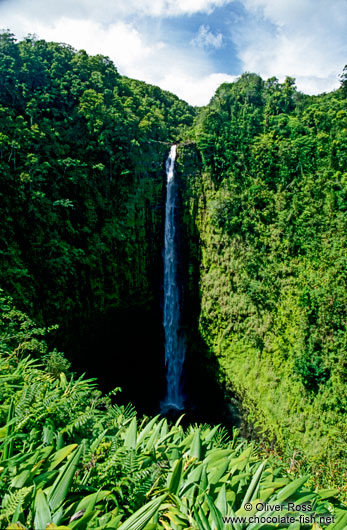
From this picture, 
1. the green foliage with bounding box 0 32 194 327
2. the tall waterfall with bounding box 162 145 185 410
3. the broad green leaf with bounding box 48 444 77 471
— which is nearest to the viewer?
the broad green leaf with bounding box 48 444 77 471

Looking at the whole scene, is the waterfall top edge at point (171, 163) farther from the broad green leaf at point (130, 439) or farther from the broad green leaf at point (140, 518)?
the broad green leaf at point (140, 518)

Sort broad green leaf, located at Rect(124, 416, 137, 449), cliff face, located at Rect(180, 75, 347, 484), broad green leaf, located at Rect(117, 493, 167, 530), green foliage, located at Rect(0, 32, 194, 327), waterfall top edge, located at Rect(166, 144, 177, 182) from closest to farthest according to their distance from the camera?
1. broad green leaf, located at Rect(117, 493, 167, 530)
2. broad green leaf, located at Rect(124, 416, 137, 449)
3. cliff face, located at Rect(180, 75, 347, 484)
4. green foliage, located at Rect(0, 32, 194, 327)
5. waterfall top edge, located at Rect(166, 144, 177, 182)

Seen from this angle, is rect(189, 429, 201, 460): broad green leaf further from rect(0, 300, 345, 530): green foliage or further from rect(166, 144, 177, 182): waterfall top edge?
rect(166, 144, 177, 182): waterfall top edge

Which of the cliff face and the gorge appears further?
the gorge

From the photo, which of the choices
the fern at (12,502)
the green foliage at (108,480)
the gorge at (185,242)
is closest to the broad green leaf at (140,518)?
the green foliage at (108,480)

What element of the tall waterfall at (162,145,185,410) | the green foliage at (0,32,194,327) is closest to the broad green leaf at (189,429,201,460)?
the green foliage at (0,32,194,327)

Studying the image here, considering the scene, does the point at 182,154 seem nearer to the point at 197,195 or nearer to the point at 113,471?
the point at 197,195
